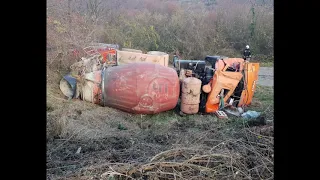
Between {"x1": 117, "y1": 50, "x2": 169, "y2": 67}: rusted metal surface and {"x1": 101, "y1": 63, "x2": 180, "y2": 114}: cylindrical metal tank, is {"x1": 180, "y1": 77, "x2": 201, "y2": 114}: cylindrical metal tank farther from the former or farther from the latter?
{"x1": 117, "y1": 50, "x2": 169, "y2": 67}: rusted metal surface

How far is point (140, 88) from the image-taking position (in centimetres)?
570

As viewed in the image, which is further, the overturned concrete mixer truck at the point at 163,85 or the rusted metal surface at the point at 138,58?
the rusted metal surface at the point at 138,58

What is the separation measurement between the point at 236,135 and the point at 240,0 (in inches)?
474

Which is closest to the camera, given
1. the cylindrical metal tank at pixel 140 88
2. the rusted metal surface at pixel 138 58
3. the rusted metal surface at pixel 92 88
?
the cylindrical metal tank at pixel 140 88

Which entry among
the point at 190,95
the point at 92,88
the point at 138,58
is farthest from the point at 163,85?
the point at 138,58

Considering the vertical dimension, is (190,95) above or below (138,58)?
below

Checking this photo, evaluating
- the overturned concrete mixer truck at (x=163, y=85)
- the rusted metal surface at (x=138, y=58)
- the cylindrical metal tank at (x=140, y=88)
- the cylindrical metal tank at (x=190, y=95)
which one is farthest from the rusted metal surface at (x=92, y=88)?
the cylindrical metal tank at (x=190, y=95)

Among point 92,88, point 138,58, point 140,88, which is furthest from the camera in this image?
point 138,58

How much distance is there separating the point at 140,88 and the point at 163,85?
471 mm

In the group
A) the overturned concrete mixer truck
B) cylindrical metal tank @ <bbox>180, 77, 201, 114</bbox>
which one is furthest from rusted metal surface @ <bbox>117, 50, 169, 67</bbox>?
cylindrical metal tank @ <bbox>180, 77, 201, 114</bbox>

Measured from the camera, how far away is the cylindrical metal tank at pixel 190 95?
20.4 feet

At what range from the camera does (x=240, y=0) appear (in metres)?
15.5

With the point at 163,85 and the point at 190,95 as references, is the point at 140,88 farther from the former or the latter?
the point at 190,95

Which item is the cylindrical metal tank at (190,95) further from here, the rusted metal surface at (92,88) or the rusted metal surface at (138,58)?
the rusted metal surface at (92,88)
